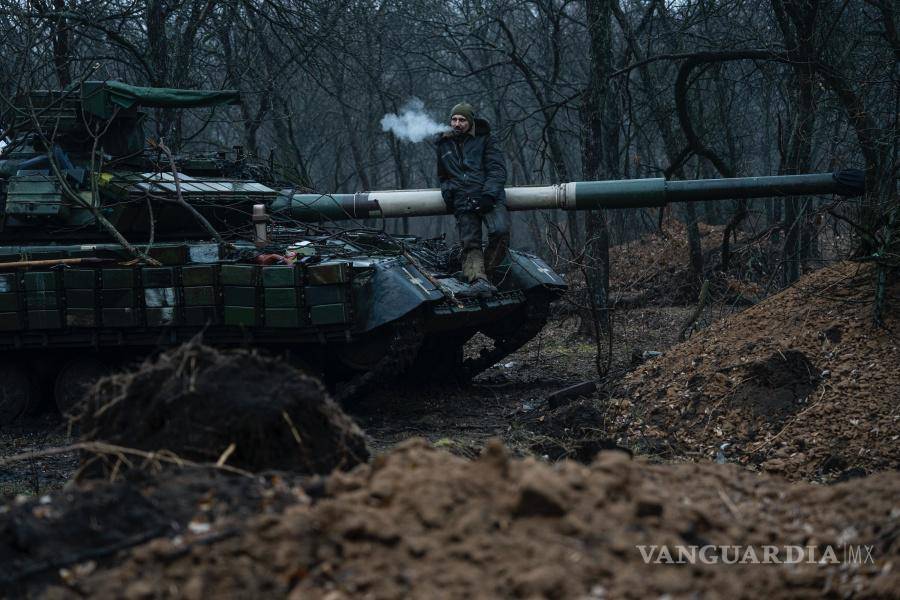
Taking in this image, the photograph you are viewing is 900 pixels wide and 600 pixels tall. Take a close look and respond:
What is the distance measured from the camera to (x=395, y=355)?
9242mm

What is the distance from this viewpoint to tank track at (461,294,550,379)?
36.1 ft

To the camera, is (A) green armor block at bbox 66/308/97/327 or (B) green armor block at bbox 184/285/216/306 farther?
(A) green armor block at bbox 66/308/97/327

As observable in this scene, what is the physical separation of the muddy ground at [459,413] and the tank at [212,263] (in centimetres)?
32

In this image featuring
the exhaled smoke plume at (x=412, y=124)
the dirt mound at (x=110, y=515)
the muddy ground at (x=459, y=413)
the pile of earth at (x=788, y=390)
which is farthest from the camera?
the exhaled smoke plume at (x=412, y=124)

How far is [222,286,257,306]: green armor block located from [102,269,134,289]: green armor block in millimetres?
802

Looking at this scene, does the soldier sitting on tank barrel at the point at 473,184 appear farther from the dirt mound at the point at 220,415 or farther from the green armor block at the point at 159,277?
the dirt mound at the point at 220,415

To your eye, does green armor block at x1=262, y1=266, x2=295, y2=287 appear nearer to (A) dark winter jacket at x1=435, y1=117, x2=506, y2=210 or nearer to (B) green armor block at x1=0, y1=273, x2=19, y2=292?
(A) dark winter jacket at x1=435, y1=117, x2=506, y2=210

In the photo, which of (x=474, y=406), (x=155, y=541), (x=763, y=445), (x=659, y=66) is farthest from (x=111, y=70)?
(x=155, y=541)

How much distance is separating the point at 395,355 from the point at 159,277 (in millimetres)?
2063

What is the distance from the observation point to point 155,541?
12.3 ft

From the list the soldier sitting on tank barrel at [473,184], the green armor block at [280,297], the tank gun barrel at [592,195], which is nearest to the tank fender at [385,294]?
the green armor block at [280,297]

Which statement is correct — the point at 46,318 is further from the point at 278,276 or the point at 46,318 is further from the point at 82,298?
the point at 278,276

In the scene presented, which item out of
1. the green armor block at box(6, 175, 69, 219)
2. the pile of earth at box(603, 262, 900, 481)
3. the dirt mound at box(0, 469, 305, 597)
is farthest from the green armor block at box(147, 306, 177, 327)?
the dirt mound at box(0, 469, 305, 597)

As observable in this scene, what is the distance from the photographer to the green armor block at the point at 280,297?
29.8 feet
